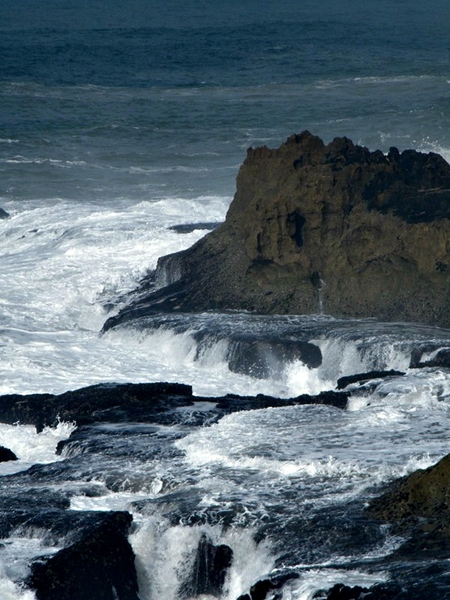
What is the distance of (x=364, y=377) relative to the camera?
2856cm

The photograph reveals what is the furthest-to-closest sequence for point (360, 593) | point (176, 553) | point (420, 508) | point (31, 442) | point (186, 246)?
1. point (186, 246)
2. point (31, 442)
3. point (176, 553)
4. point (420, 508)
5. point (360, 593)

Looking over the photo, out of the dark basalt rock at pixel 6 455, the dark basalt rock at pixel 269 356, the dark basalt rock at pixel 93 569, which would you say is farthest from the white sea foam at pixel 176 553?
the dark basalt rock at pixel 269 356

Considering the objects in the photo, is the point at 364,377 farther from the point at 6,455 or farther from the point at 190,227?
the point at 190,227

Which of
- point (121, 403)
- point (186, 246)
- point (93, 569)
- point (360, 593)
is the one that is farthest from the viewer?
point (186, 246)

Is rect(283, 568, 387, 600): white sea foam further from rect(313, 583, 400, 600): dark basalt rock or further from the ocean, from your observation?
rect(313, 583, 400, 600): dark basalt rock

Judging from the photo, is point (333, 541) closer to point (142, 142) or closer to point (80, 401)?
point (80, 401)

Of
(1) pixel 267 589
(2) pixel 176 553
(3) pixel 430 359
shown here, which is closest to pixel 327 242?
(3) pixel 430 359

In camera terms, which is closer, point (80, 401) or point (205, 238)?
point (80, 401)

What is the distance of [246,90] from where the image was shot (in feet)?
266

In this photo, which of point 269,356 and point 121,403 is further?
point 269,356

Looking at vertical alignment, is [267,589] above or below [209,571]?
above

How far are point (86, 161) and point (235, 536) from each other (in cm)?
4711

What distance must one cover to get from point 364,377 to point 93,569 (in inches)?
397

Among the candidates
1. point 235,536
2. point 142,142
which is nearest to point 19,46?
point 142,142
